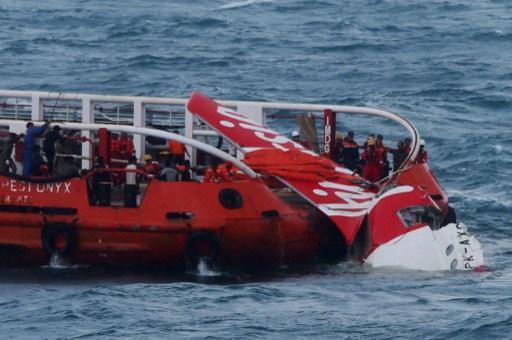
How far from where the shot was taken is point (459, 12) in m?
75.4

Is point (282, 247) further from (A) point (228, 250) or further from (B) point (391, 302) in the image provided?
(B) point (391, 302)

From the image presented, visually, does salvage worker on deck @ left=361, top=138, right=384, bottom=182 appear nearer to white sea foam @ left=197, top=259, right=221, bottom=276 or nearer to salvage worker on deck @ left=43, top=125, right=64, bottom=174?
white sea foam @ left=197, top=259, right=221, bottom=276

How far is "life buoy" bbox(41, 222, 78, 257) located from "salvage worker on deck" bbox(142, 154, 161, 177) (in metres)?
1.85

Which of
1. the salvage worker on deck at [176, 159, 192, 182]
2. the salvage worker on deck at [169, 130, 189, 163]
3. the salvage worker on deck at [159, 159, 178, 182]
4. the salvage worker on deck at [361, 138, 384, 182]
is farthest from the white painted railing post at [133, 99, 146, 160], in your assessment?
the salvage worker on deck at [361, 138, 384, 182]

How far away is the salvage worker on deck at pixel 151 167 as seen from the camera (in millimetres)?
32406

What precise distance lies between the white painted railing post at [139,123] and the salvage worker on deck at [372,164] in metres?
4.44

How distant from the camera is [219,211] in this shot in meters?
31.6

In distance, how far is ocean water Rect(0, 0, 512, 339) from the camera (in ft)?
91.0

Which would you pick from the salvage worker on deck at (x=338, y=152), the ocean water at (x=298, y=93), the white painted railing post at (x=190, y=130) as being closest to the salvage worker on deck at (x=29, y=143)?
the ocean water at (x=298, y=93)

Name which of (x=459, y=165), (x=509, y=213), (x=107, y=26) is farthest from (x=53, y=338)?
(x=107, y=26)

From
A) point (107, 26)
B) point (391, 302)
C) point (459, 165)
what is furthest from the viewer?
point (107, 26)

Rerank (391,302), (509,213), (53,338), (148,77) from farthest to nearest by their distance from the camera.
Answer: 1. (148,77)
2. (509,213)
3. (391,302)
4. (53,338)

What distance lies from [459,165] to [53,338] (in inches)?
783

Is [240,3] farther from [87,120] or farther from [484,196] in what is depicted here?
[87,120]
